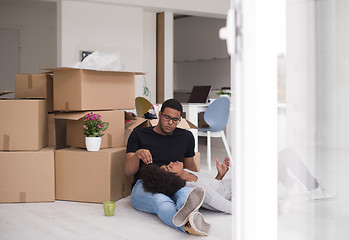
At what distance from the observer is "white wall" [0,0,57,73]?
827 cm

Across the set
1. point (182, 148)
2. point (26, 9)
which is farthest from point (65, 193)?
point (26, 9)

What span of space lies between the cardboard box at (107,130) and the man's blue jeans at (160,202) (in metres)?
0.55

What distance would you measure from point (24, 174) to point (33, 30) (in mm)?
5994

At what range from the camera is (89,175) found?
319 cm

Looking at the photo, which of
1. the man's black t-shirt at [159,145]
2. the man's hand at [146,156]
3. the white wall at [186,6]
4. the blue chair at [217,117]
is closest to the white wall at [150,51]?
the white wall at [186,6]

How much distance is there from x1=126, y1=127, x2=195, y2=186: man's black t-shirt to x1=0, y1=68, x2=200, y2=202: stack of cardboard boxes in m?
0.26

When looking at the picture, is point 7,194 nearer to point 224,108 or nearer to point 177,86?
point 224,108

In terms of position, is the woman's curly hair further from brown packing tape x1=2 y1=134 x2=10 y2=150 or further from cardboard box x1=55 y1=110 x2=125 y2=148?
brown packing tape x1=2 y1=134 x2=10 y2=150

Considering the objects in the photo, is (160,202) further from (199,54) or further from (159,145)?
(199,54)

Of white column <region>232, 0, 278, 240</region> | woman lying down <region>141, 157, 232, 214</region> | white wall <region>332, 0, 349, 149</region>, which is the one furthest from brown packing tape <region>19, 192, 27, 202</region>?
white wall <region>332, 0, 349, 149</region>

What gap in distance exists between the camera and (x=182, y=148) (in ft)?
10.2

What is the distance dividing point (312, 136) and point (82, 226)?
1.97 meters

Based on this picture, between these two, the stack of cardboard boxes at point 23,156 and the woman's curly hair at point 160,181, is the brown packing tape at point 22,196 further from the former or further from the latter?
the woman's curly hair at point 160,181

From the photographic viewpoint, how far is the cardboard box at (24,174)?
10.4 feet
